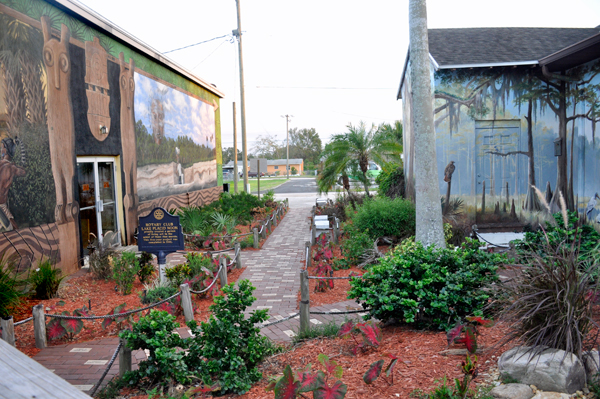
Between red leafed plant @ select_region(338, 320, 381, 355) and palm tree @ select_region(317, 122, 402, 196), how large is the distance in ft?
42.8

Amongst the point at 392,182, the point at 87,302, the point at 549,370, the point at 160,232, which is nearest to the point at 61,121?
the point at 160,232

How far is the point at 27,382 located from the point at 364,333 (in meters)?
3.76

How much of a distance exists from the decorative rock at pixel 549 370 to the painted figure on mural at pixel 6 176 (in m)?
7.86

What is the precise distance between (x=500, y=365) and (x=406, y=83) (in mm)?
13643

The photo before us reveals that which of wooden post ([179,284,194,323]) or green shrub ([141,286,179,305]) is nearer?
wooden post ([179,284,194,323])

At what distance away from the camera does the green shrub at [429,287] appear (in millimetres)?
4738

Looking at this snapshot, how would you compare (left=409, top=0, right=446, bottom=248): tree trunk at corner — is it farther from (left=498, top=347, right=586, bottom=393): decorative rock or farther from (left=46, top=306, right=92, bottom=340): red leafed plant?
(left=46, top=306, right=92, bottom=340): red leafed plant

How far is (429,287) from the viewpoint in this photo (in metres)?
4.94

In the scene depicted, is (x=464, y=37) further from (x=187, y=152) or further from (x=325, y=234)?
(x=187, y=152)

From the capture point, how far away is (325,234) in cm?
1203

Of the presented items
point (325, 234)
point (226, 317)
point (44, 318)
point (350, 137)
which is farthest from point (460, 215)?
point (44, 318)

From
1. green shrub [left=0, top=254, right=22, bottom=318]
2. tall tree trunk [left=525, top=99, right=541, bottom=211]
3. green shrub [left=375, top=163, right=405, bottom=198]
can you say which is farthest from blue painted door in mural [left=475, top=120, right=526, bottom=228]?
green shrub [left=0, top=254, right=22, bottom=318]

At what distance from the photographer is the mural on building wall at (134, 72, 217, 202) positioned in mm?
13328

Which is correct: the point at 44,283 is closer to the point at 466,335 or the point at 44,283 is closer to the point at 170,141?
the point at 466,335
